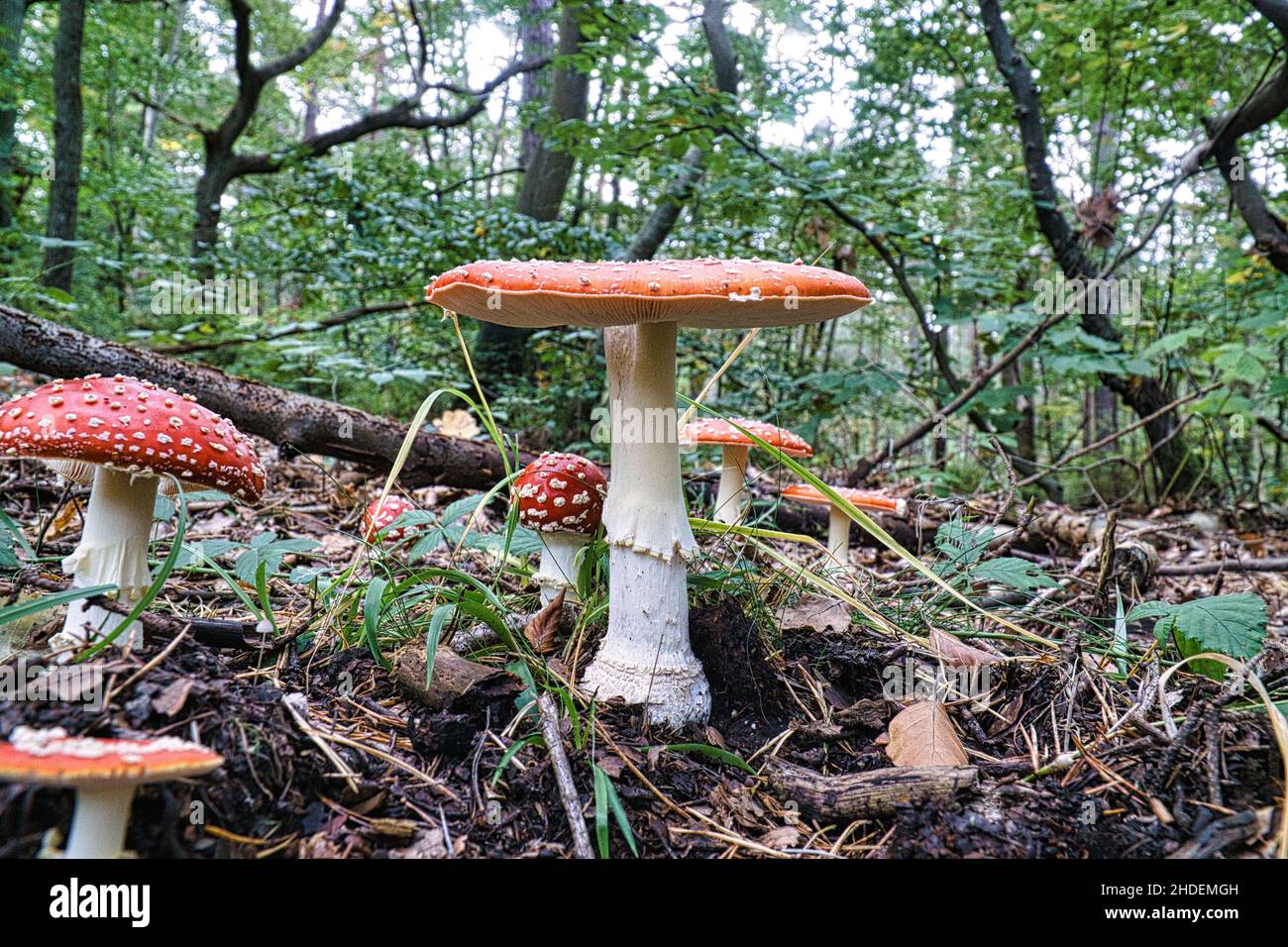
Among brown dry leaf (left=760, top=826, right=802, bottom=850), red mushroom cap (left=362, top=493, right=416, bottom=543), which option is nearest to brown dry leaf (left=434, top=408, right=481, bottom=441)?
red mushroom cap (left=362, top=493, right=416, bottom=543)

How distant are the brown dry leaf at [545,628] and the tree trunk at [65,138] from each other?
31.2ft

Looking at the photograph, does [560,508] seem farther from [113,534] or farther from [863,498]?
[863,498]

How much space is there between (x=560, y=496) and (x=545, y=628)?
1.57ft

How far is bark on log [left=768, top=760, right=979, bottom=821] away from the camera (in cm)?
182

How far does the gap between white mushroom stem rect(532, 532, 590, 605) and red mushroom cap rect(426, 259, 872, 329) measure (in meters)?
0.91

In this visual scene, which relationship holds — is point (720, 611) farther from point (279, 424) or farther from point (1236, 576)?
point (1236, 576)

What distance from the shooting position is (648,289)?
1.83 m

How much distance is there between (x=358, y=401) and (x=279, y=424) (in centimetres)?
366

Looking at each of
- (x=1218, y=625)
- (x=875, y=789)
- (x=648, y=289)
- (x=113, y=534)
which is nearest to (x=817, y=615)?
(x=875, y=789)

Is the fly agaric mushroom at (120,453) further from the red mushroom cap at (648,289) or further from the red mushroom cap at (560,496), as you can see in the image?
the red mushroom cap at (560,496)

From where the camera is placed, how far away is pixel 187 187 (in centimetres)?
1138

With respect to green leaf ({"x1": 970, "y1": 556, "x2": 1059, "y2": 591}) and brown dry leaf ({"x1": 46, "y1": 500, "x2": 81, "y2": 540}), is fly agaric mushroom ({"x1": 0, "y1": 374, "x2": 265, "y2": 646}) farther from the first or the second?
green leaf ({"x1": 970, "y1": 556, "x2": 1059, "y2": 591})
